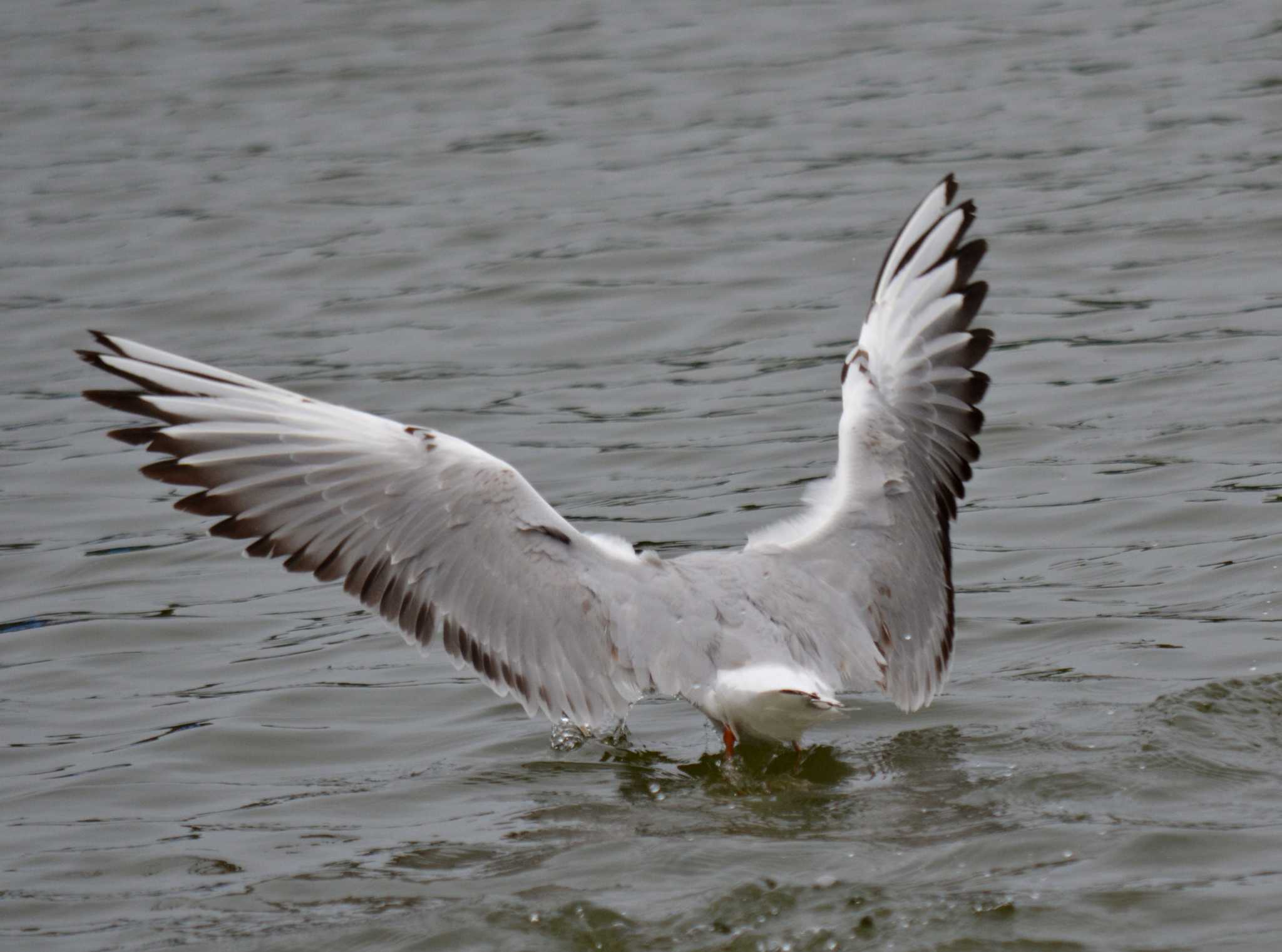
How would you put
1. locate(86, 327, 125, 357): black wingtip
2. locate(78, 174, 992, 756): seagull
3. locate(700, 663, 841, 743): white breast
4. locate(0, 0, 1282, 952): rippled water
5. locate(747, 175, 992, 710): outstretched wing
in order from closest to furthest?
locate(0, 0, 1282, 952): rippled water < locate(700, 663, 841, 743): white breast < locate(86, 327, 125, 357): black wingtip < locate(78, 174, 992, 756): seagull < locate(747, 175, 992, 710): outstretched wing

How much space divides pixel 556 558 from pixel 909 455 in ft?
4.45

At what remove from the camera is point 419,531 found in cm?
634

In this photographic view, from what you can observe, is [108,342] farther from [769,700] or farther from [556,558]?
[769,700]

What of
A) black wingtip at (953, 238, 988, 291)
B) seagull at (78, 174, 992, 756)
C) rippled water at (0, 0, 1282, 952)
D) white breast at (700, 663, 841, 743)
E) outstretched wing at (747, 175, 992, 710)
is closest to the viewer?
rippled water at (0, 0, 1282, 952)

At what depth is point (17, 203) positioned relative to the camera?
15.2 m

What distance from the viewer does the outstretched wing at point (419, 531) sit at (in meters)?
6.24

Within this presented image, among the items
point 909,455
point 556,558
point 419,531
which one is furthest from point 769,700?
point 419,531

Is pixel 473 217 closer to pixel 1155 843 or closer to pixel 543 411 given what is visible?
pixel 543 411

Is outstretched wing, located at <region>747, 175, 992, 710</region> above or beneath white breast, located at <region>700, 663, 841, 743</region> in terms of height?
above

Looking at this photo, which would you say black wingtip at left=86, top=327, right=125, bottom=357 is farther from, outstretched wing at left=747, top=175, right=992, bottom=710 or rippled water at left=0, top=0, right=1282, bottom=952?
outstretched wing at left=747, top=175, right=992, bottom=710

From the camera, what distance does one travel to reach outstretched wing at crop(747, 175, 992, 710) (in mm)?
6574

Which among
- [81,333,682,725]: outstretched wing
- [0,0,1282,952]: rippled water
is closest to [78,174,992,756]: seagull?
[81,333,682,725]: outstretched wing

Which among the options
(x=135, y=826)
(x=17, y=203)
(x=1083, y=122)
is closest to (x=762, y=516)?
(x=135, y=826)

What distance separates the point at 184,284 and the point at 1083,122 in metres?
6.98
